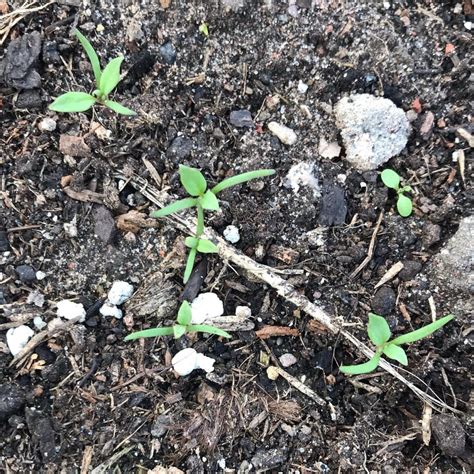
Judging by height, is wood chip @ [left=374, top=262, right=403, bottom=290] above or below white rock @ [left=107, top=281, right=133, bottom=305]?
above

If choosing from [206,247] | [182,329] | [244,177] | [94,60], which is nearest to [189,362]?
[182,329]

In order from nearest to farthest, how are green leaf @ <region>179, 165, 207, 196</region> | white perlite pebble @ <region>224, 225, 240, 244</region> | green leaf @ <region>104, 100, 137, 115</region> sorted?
green leaf @ <region>179, 165, 207, 196</region>, green leaf @ <region>104, 100, 137, 115</region>, white perlite pebble @ <region>224, 225, 240, 244</region>

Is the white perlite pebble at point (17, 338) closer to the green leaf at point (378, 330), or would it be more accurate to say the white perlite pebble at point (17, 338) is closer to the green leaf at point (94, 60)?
the green leaf at point (94, 60)

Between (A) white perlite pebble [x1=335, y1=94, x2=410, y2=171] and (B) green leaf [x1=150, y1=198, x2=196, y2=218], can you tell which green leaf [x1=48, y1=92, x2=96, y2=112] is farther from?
(A) white perlite pebble [x1=335, y1=94, x2=410, y2=171]

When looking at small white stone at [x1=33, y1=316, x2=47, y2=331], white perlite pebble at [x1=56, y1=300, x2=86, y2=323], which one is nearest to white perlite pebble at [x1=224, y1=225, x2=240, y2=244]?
white perlite pebble at [x1=56, y1=300, x2=86, y2=323]

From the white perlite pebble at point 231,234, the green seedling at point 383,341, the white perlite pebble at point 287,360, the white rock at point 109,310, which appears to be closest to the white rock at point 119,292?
the white rock at point 109,310

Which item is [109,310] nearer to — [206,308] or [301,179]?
[206,308]
